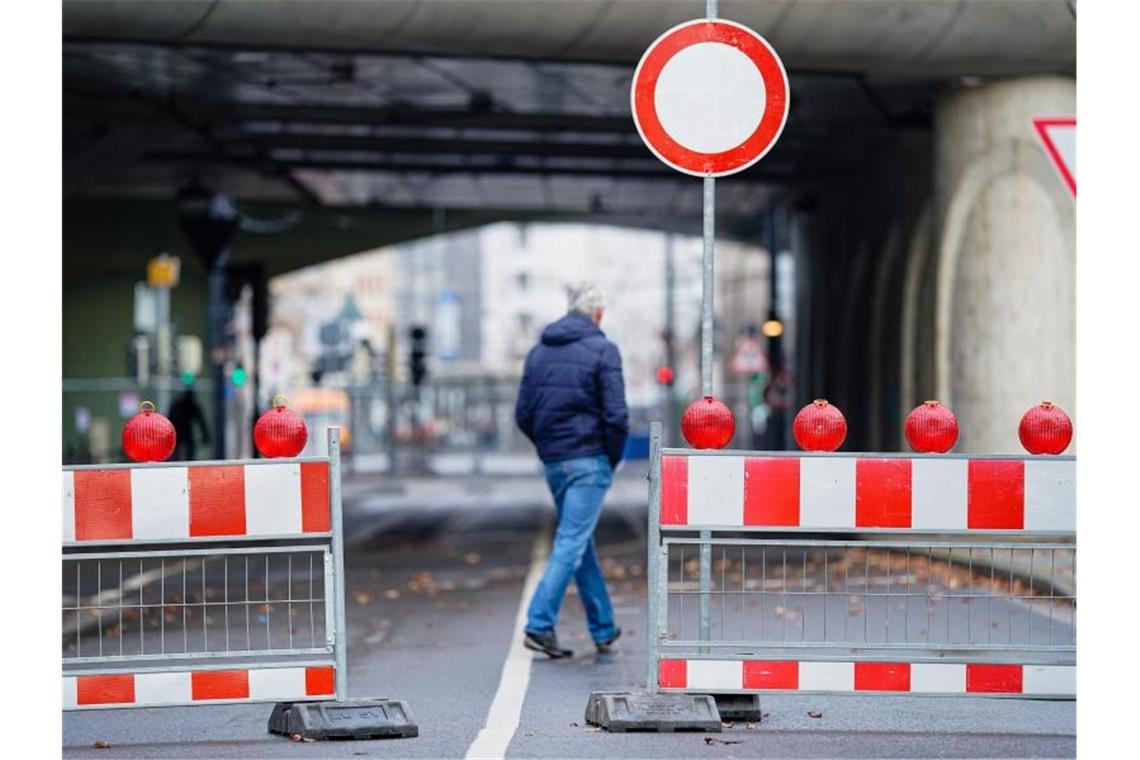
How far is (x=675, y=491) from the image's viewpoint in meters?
6.96

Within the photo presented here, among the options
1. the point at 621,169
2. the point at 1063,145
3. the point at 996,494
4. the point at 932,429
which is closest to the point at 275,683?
the point at 932,429

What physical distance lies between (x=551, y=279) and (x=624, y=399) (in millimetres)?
122837

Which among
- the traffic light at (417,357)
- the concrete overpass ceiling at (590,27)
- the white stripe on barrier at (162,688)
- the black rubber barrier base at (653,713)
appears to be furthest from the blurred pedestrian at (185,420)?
the black rubber barrier base at (653,713)

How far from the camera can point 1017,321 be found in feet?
49.7

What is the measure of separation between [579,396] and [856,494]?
8.54 feet

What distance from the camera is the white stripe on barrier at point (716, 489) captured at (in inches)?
274

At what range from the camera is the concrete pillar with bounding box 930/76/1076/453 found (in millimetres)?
14992

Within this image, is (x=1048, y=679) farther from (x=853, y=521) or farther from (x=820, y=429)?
(x=820, y=429)

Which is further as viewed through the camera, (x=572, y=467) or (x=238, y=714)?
(x=572, y=467)

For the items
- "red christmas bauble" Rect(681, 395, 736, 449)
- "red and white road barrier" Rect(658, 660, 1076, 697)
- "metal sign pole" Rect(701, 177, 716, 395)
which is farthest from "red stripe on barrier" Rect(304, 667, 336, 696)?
"metal sign pole" Rect(701, 177, 716, 395)

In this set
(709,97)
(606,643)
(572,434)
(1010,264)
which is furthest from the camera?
(1010,264)

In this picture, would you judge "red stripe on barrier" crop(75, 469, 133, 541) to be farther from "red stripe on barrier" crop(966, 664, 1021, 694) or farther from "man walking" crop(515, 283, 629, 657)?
"red stripe on barrier" crop(966, 664, 1021, 694)

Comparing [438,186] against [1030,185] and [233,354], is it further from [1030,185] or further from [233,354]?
[1030,185]
